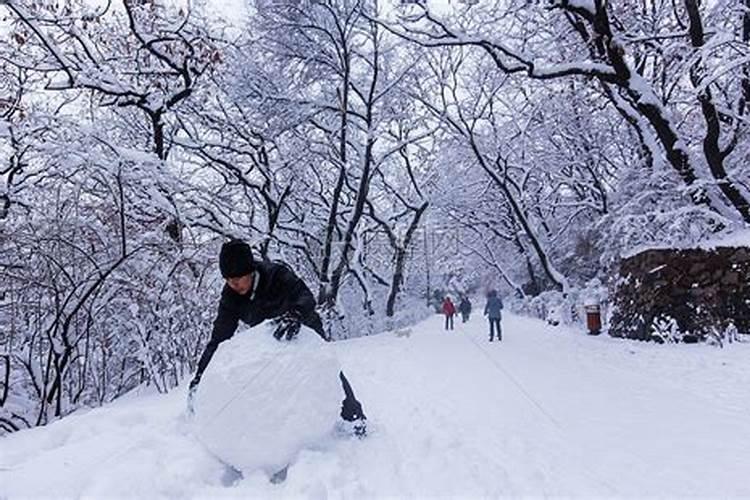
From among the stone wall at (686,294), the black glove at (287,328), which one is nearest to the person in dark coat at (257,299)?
the black glove at (287,328)

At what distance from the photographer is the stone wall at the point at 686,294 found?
10.5 metres

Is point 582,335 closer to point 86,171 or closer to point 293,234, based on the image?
point 293,234

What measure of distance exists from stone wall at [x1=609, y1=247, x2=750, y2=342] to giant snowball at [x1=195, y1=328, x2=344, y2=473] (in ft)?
30.6

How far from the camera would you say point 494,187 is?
2898 centimetres

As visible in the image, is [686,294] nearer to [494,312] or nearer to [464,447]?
[494,312]

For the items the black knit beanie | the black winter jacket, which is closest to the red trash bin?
the black winter jacket

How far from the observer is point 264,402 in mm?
3725

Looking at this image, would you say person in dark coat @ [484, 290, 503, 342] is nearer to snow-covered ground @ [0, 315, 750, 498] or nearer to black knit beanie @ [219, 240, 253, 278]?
snow-covered ground @ [0, 315, 750, 498]

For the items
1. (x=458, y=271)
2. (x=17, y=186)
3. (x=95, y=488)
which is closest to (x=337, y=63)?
(x=17, y=186)

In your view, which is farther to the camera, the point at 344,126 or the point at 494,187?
the point at 494,187

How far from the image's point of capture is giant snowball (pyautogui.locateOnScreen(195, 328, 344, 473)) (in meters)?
3.71

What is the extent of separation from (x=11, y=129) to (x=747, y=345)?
39.2ft

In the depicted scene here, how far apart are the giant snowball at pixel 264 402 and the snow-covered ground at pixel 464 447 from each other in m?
0.19

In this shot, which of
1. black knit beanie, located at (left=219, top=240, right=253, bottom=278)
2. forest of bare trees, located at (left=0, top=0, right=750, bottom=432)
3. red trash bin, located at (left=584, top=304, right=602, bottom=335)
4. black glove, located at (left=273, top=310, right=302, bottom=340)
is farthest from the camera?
red trash bin, located at (left=584, top=304, right=602, bottom=335)
